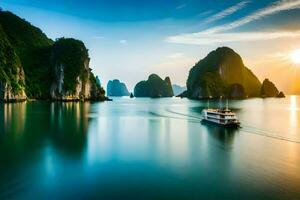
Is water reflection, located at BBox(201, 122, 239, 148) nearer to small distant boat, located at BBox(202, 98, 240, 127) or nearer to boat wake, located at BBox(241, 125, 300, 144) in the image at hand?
small distant boat, located at BBox(202, 98, 240, 127)

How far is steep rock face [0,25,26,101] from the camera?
142 m

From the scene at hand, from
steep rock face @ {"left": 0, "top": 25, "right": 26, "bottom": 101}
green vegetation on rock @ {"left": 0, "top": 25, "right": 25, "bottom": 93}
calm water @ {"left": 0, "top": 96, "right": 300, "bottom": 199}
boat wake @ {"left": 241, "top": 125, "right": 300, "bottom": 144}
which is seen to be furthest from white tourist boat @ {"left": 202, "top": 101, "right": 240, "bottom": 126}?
green vegetation on rock @ {"left": 0, "top": 25, "right": 25, "bottom": 93}

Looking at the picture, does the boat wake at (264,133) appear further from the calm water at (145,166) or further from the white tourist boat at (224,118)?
the white tourist boat at (224,118)

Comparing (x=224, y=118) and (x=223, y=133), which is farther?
(x=224, y=118)

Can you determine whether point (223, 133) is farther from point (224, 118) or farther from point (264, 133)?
point (264, 133)

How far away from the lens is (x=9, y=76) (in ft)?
502

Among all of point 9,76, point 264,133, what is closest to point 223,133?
point 264,133

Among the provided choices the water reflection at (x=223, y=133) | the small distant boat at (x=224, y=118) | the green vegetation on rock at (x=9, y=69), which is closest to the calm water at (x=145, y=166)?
the water reflection at (x=223, y=133)

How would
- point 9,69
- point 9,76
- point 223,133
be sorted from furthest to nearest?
point 9,69 < point 9,76 < point 223,133

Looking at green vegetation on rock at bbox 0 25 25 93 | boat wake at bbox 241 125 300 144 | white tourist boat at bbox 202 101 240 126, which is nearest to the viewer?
boat wake at bbox 241 125 300 144

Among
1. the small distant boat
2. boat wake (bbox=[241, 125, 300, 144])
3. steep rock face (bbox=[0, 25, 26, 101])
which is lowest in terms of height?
boat wake (bbox=[241, 125, 300, 144])

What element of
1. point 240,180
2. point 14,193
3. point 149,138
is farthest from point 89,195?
point 149,138

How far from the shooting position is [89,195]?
77.3 ft

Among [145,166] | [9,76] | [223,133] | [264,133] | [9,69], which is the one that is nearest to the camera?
[145,166]
